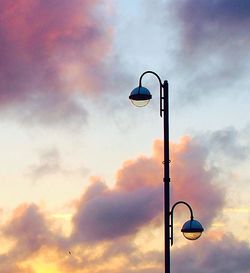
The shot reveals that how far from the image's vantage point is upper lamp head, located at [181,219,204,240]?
31047 millimetres

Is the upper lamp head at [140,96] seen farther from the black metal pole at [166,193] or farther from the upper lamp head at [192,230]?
the upper lamp head at [192,230]

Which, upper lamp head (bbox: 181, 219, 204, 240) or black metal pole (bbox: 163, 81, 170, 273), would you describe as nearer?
black metal pole (bbox: 163, 81, 170, 273)

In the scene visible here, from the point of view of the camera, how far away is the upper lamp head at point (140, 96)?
1209 inches

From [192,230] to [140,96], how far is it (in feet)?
12.8

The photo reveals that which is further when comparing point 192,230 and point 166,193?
point 192,230

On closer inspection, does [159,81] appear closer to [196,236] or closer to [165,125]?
[165,125]

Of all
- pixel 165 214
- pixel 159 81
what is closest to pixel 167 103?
pixel 159 81

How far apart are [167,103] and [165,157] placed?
1.61 meters

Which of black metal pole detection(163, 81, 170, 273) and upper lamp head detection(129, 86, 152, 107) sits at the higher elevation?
upper lamp head detection(129, 86, 152, 107)

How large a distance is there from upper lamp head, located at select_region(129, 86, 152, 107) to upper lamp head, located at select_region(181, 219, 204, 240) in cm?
352

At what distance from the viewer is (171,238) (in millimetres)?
29875

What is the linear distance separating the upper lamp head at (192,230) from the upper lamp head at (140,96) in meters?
3.52

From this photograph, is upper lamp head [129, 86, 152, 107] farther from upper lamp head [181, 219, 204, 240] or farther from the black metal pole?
upper lamp head [181, 219, 204, 240]

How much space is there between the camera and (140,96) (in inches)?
1208
